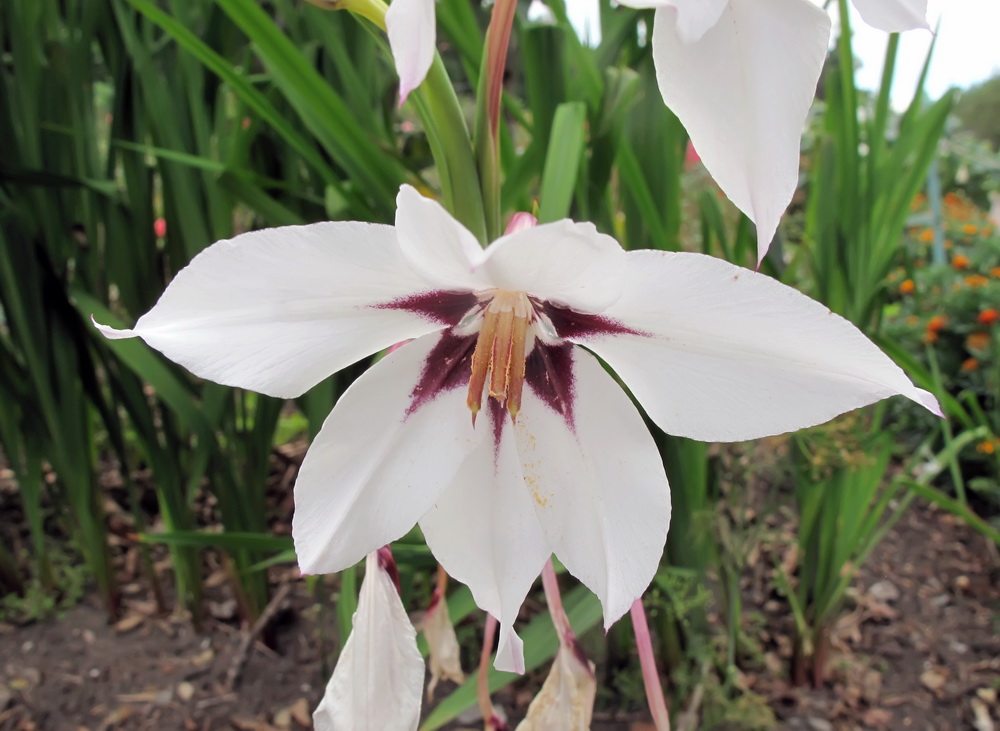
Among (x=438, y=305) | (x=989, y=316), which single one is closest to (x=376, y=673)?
(x=438, y=305)

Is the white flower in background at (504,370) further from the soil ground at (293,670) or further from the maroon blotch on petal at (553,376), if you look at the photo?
the soil ground at (293,670)

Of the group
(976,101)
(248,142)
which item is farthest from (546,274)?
(976,101)

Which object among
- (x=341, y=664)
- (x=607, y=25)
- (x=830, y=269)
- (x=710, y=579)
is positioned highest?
(x=607, y=25)

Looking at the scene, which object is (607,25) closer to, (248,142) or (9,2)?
(248,142)

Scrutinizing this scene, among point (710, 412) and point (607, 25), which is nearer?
point (710, 412)

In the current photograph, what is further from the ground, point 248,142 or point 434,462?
point 248,142

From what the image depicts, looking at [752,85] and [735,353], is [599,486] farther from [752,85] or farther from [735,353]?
[752,85]

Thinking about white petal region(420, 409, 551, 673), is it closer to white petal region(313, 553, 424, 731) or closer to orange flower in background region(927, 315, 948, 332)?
white petal region(313, 553, 424, 731)
